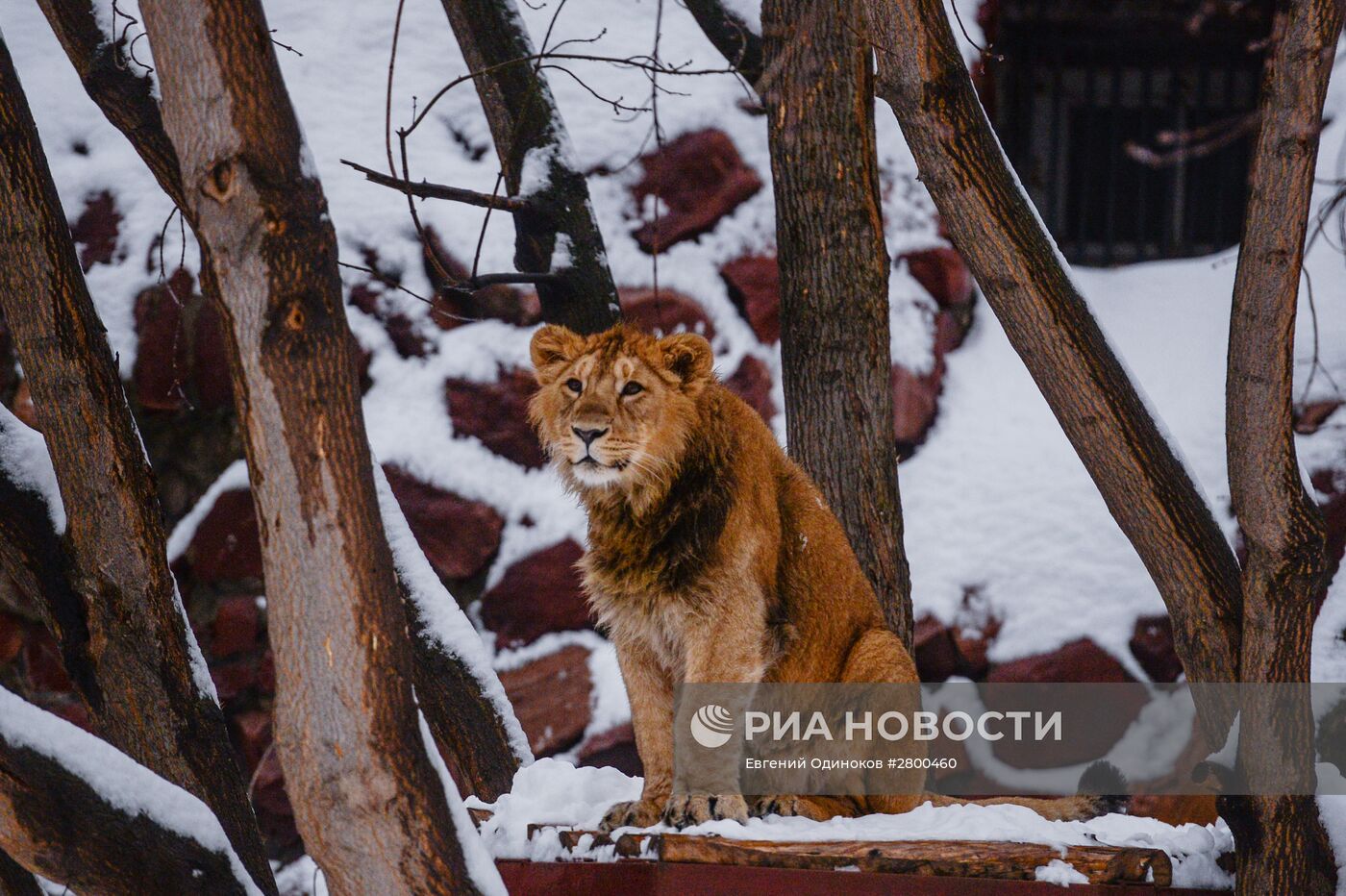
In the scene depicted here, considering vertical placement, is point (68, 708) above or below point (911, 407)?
below

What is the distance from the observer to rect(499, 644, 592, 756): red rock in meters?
7.27

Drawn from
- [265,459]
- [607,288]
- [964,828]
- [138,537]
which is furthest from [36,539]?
[964,828]

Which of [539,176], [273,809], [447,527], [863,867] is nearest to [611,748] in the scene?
[447,527]

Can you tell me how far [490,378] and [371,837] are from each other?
5.20 m

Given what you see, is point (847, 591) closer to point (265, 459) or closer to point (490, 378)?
point (265, 459)

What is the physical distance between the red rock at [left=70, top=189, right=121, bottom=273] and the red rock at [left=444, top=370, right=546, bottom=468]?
6.83 feet

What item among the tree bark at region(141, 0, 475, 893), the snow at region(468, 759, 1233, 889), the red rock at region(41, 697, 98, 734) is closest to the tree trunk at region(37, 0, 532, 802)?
the snow at region(468, 759, 1233, 889)

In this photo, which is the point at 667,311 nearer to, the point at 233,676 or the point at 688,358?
the point at 233,676

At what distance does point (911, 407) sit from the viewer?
8320 millimetres

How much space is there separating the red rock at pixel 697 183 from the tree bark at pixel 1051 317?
4.48 m

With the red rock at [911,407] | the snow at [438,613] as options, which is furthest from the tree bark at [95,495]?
the red rock at [911,407]

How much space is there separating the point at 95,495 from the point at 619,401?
5.25 ft

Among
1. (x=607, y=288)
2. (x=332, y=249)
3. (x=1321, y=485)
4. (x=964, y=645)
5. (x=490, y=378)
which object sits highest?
(x=332, y=249)

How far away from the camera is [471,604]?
24.7ft
